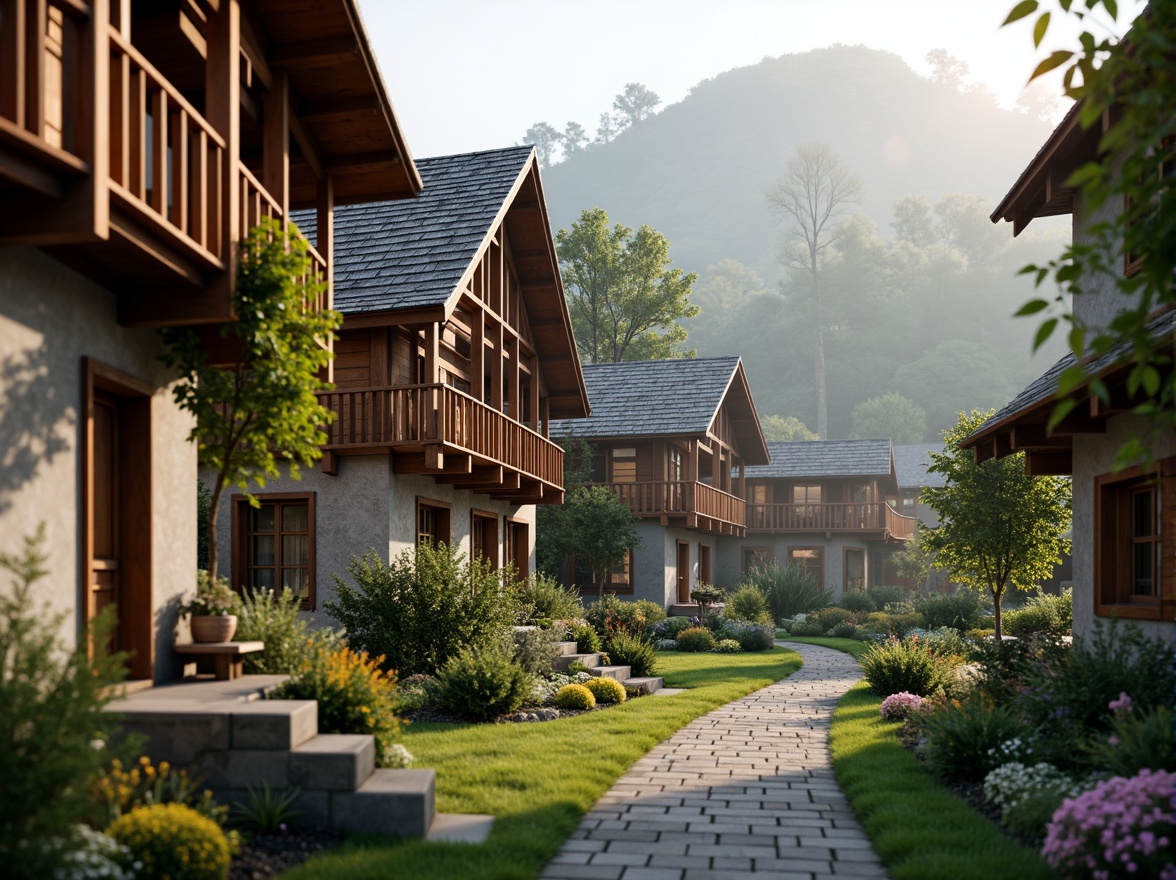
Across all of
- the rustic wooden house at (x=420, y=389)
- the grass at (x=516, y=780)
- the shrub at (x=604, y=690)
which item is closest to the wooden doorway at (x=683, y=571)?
the rustic wooden house at (x=420, y=389)

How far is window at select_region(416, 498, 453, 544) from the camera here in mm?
18203

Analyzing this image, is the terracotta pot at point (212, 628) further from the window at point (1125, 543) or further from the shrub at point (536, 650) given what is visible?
the window at point (1125, 543)

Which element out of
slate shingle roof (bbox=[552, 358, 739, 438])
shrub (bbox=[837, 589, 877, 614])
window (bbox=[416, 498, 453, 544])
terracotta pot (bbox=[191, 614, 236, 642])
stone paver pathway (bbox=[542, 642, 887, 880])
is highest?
slate shingle roof (bbox=[552, 358, 739, 438])

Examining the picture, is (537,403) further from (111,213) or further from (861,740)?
(111,213)

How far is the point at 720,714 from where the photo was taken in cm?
1396

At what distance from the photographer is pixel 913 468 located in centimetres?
5412

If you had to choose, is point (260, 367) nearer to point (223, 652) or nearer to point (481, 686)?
point (223, 652)

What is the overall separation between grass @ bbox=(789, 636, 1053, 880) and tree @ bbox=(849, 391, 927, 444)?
A: 68124 mm

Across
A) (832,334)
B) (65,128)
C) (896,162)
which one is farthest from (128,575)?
(896,162)

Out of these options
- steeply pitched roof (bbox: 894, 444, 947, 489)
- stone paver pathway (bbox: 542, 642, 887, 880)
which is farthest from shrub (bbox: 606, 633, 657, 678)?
steeply pitched roof (bbox: 894, 444, 947, 489)

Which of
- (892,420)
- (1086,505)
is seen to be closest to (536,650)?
(1086,505)

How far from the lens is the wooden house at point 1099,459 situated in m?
10.1

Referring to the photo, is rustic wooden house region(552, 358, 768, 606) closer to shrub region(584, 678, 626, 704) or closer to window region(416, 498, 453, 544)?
window region(416, 498, 453, 544)

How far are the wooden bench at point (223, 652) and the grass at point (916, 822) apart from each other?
475 cm
